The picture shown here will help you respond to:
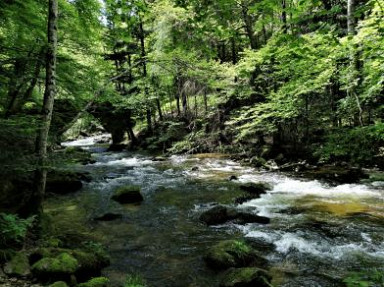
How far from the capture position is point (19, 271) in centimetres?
584

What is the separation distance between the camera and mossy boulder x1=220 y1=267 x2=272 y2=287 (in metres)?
6.14

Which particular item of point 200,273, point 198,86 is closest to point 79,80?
point 200,273

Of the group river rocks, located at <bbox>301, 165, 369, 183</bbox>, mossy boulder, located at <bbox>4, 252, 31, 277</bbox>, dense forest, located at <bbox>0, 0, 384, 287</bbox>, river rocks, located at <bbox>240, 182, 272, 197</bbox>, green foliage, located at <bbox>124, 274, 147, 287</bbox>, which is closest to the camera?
dense forest, located at <bbox>0, 0, 384, 287</bbox>

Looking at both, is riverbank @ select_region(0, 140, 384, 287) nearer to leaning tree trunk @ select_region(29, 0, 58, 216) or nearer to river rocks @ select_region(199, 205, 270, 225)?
river rocks @ select_region(199, 205, 270, 225)

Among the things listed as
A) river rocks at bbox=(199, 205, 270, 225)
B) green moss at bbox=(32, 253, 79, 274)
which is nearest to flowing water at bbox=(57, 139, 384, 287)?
river rocks at bbox=(199, 205, 270, 225)

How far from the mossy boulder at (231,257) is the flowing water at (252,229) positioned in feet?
0.75

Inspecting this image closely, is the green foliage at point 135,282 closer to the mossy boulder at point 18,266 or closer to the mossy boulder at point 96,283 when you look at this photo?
the mossy boulder at point 96,283

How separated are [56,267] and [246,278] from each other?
351cm

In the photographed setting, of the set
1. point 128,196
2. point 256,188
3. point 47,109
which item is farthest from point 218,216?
point 47,109

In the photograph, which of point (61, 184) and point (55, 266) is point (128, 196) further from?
point (55, 266)

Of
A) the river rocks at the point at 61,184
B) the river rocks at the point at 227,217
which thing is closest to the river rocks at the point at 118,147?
the river rocks at the point at 61,184

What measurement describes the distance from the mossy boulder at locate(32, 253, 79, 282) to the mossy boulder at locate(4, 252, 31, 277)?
0.14m

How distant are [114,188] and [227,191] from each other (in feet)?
17.4

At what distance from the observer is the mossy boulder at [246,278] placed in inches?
242
